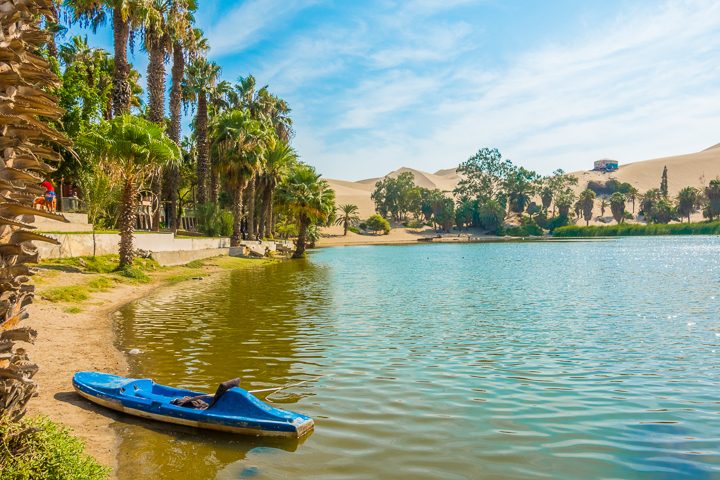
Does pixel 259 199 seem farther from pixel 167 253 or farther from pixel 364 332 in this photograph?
pixel 364 332

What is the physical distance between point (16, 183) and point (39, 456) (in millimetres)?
2569

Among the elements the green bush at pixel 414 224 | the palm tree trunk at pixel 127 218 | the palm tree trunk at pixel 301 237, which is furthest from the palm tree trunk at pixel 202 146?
the green bush at pixel 414 224

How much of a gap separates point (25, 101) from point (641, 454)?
8.25 metres

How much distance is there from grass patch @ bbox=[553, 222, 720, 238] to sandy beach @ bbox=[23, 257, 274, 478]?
129 meters

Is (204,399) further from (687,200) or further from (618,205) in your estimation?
(618,205)

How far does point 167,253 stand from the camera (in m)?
34.8

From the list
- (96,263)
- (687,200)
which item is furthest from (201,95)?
(687,200)

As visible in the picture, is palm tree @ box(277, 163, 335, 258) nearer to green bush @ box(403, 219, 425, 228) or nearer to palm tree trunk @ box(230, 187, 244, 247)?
palm tree trunk @ box(230, 187, 244, 247)

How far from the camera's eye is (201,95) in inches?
1935

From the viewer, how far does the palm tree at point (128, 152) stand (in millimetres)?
25312

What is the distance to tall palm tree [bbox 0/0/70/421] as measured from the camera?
4.66 meters

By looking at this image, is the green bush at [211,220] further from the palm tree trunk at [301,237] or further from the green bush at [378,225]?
the green bush at [378,225]

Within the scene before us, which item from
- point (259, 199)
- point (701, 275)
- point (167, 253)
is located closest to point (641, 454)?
point (701, 275)

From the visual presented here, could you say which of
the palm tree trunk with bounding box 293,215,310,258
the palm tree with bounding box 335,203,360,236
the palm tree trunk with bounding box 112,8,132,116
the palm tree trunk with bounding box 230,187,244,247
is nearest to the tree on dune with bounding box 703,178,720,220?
the palm tree with bounding box 335,203,360,236
